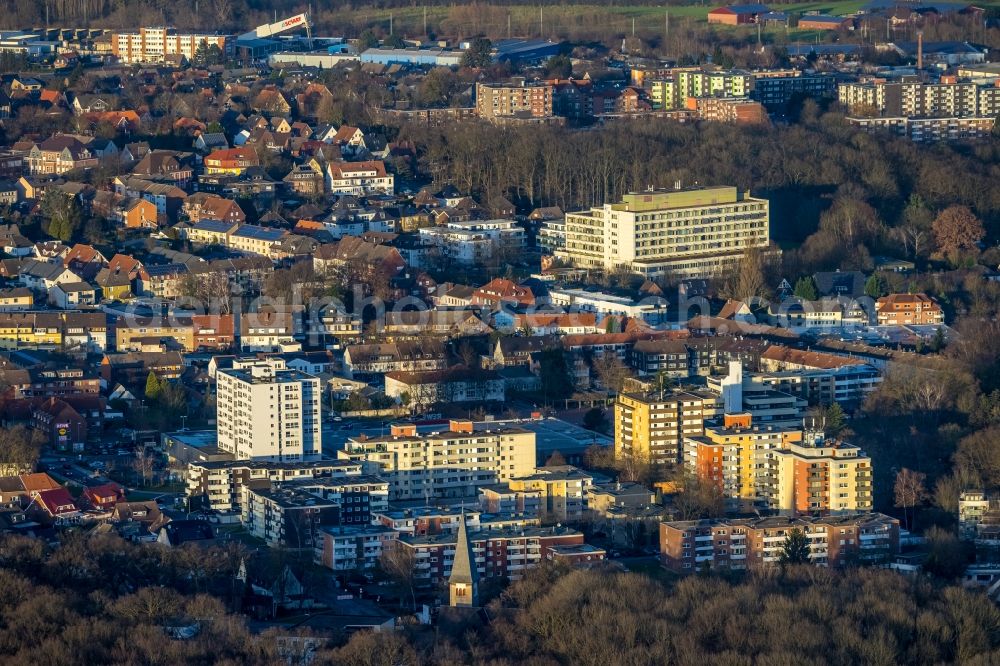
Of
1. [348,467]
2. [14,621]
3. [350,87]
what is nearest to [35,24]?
[350,87]

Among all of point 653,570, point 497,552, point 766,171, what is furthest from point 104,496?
point 766,171

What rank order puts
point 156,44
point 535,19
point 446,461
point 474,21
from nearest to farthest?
point 446,461 < point 156,44 < point 474,21 < point 535,19

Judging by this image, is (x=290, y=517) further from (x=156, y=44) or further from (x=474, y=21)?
(x=474, y=21)

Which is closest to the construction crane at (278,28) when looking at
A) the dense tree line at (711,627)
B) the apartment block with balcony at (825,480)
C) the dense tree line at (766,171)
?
the dense tree line at (766,171)

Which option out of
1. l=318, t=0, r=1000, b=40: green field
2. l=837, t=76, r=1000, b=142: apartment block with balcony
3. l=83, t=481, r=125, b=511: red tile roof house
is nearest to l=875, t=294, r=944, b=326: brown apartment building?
l=83, t=481, r=125, b=511: red tile roof house

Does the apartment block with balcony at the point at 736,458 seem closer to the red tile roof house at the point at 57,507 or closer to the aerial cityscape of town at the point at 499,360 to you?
the aerial cityscape of town at the point at 499,360

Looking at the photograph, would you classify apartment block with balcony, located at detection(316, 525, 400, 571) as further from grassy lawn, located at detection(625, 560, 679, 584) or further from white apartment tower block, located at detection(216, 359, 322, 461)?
white apartment tower block, located at detection(216, 359, 322, 461)
